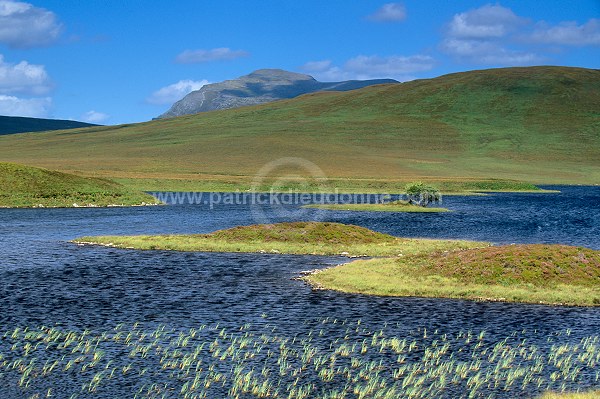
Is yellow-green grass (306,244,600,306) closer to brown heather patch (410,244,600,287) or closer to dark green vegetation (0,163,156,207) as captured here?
brown heather patch (410,244,600,287)

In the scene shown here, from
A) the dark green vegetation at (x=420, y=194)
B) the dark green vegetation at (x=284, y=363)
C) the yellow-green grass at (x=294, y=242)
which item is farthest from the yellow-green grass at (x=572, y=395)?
the dark green vegetation at (x=420, y=194)

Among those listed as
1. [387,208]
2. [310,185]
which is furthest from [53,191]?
[310,185]

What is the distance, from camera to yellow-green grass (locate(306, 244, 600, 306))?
3684 cm

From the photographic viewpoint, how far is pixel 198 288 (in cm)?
3984

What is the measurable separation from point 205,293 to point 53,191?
71067mm

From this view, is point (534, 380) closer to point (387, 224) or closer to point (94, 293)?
point (94, 293)

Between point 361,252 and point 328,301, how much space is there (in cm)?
1792

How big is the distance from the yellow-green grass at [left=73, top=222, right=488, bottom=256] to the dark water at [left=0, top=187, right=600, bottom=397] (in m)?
2.49

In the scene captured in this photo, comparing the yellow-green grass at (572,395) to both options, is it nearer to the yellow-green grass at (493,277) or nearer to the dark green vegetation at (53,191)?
the yellow-green grass at (493,277)

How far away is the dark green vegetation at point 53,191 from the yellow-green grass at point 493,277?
66924 millimetres

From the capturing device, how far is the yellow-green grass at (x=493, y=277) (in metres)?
36.8

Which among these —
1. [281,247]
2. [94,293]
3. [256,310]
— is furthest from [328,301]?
[281,247]

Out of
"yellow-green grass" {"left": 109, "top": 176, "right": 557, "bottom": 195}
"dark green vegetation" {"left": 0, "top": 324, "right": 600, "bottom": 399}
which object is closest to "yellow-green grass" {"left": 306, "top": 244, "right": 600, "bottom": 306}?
"dark green vegetation" {"left": 0, "top": 324, "right": 600, "bottom": 399}

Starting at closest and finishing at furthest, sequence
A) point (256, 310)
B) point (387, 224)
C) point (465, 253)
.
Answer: point (256, 310), point (465, 253), point (387, 224)
